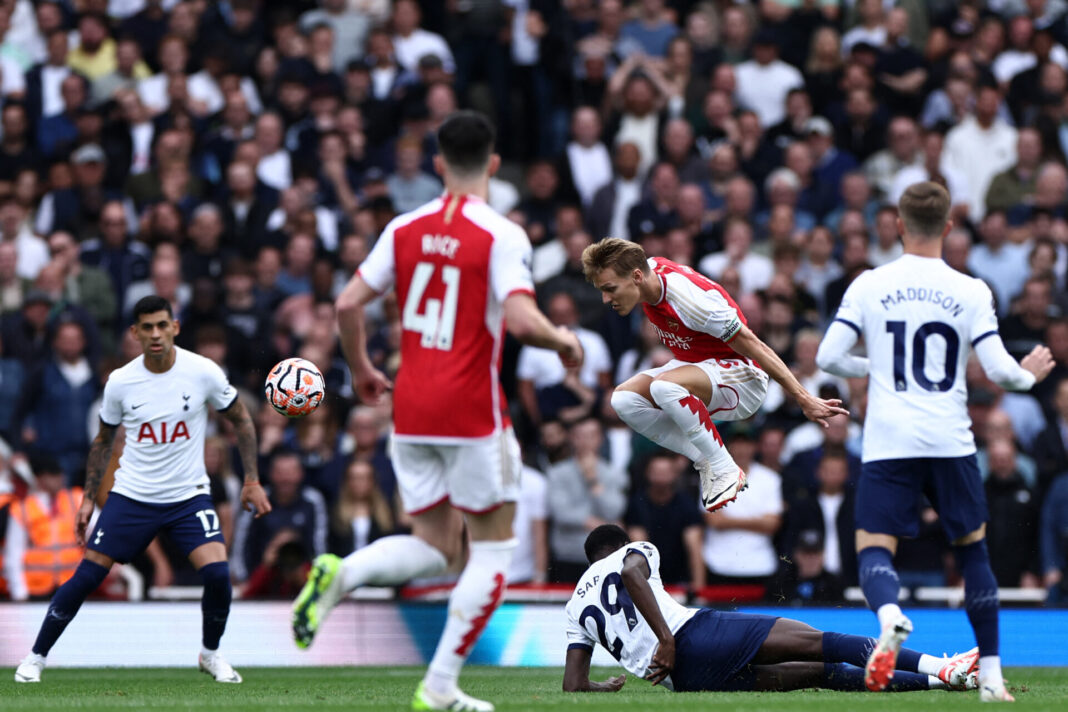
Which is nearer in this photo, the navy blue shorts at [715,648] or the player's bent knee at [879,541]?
the player's bent knee at [879,541]

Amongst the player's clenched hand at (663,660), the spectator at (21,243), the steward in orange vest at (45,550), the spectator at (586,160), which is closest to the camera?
the player's clenched hand at (663,660)

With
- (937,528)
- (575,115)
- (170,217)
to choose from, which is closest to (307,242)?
(170,217)

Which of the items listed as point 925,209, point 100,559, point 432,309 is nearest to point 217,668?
point 100,559

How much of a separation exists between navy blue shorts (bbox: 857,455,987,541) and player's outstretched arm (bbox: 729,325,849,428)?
91cm

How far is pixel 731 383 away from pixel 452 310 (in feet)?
12.2

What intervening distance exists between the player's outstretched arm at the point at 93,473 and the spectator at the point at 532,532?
4623mm

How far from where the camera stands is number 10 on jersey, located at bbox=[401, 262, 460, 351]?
24.1ft

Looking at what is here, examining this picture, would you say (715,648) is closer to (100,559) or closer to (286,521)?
(100,559)

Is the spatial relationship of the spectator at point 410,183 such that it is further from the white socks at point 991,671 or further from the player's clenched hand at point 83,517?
the white socks at point 991,671

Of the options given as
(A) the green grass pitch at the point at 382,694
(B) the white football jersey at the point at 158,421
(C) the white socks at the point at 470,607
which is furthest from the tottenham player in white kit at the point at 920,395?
(B) the white football jersey at the point at 158,421

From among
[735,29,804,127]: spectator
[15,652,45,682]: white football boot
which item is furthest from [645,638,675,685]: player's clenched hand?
[735,29,804,127]: spectator

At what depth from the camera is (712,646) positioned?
9.76m

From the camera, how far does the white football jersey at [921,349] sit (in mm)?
8328

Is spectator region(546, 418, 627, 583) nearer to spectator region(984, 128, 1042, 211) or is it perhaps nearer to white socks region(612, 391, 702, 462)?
white socks region(612, 391, 702, 462)
